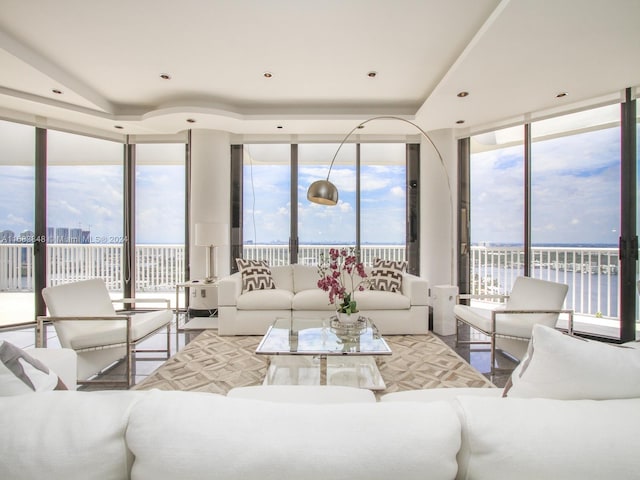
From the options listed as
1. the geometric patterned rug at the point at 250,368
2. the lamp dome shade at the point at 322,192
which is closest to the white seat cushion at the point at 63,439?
the geometric patterned rug at the point at 250,368

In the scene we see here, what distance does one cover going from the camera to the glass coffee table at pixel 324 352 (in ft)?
7.33

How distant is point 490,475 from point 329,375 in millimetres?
1873

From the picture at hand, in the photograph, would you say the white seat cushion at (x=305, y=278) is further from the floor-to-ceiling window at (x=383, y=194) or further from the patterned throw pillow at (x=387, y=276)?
the floor-to-ceiling window at (x=383, y=194)

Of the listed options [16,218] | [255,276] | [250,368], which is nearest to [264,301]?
[255,276]

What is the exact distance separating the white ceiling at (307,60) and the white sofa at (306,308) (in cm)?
227

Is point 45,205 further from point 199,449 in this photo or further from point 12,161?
point 199,449

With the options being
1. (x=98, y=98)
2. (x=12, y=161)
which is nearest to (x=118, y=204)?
(x=12, y=161)

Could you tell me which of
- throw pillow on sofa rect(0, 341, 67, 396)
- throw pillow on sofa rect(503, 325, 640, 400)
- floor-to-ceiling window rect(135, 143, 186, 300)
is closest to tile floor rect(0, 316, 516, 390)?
Result: floor-to-ceiling window rect(135, 143, 186, 300)

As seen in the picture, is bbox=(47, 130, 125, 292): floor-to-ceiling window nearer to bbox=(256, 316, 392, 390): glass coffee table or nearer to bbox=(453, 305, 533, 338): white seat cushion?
bbox=(256, 316, 392, 390): glass coffee table

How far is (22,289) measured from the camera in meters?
4.26

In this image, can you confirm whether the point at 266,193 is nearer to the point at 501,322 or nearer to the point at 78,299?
the point at 78,299

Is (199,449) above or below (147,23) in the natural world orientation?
below

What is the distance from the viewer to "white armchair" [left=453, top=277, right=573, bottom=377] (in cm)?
266

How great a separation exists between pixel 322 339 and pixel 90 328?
1.94 meters
